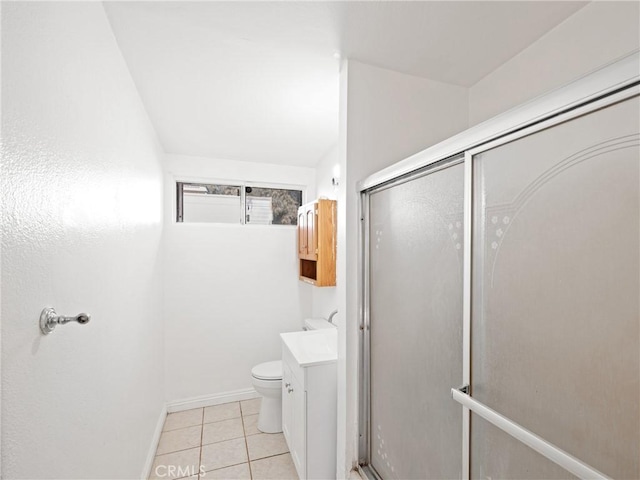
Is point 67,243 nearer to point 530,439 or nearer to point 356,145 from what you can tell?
point 356,145

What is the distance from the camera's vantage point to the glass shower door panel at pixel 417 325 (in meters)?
1.01

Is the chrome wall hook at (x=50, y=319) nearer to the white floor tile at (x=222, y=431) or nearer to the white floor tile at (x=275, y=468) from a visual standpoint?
the white floor tile at (x=275, y=468)

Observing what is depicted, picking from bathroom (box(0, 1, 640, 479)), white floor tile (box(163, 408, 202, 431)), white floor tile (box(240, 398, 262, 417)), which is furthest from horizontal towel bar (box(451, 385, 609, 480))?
white floor tile (box(163, 408, 202, 431))

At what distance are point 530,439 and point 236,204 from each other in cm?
298

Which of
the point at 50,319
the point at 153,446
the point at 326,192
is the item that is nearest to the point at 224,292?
the point at 153,446

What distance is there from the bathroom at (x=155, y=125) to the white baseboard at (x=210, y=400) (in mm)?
50

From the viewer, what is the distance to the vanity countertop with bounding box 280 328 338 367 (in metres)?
1.78

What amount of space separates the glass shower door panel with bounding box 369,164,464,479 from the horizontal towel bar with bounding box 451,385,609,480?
10 cm

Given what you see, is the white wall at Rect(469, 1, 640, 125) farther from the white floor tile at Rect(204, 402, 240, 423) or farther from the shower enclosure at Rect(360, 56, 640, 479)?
the white floor tile at Rect(204, 402, 240, 423)

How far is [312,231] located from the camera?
2.65m

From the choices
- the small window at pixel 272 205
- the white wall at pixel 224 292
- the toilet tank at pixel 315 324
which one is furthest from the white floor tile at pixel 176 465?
the small window at pixel 272 205

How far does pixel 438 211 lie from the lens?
3.58 feet

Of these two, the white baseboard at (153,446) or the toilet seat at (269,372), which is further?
the toilet seat at (269,372)

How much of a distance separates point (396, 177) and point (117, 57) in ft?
4.61
